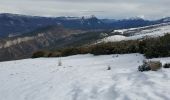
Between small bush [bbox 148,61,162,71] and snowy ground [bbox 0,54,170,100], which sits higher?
small bush [bbox 148,61,162,71]

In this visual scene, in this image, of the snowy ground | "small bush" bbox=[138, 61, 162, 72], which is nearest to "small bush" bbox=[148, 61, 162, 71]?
"small bush" bbox=[138, 61, 162, 72]

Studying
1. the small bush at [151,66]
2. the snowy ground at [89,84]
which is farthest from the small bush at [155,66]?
the snowy ground at [89,84]

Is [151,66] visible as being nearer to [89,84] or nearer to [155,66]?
[155,66]

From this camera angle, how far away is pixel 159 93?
13500mm

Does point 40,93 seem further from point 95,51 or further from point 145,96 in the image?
point 95,51

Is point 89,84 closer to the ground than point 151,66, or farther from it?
closer to the ground

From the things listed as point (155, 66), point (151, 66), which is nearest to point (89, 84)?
point (151, 66)

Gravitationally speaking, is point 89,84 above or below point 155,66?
below

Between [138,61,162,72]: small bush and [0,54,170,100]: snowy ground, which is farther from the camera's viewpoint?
[138,61,162,72]: small bush

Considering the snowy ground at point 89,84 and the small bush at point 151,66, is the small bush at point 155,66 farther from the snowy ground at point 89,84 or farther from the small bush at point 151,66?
the snowy ground at point 89,84

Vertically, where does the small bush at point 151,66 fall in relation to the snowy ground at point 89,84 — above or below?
above

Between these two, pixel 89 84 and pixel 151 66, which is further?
pixel 151 66

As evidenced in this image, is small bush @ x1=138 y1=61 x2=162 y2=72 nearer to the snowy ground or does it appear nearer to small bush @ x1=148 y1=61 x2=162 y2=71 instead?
small bush @ x1=148 y1=61 x2=162 y2=71

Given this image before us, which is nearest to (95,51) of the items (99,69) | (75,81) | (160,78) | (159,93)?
(99,69)
